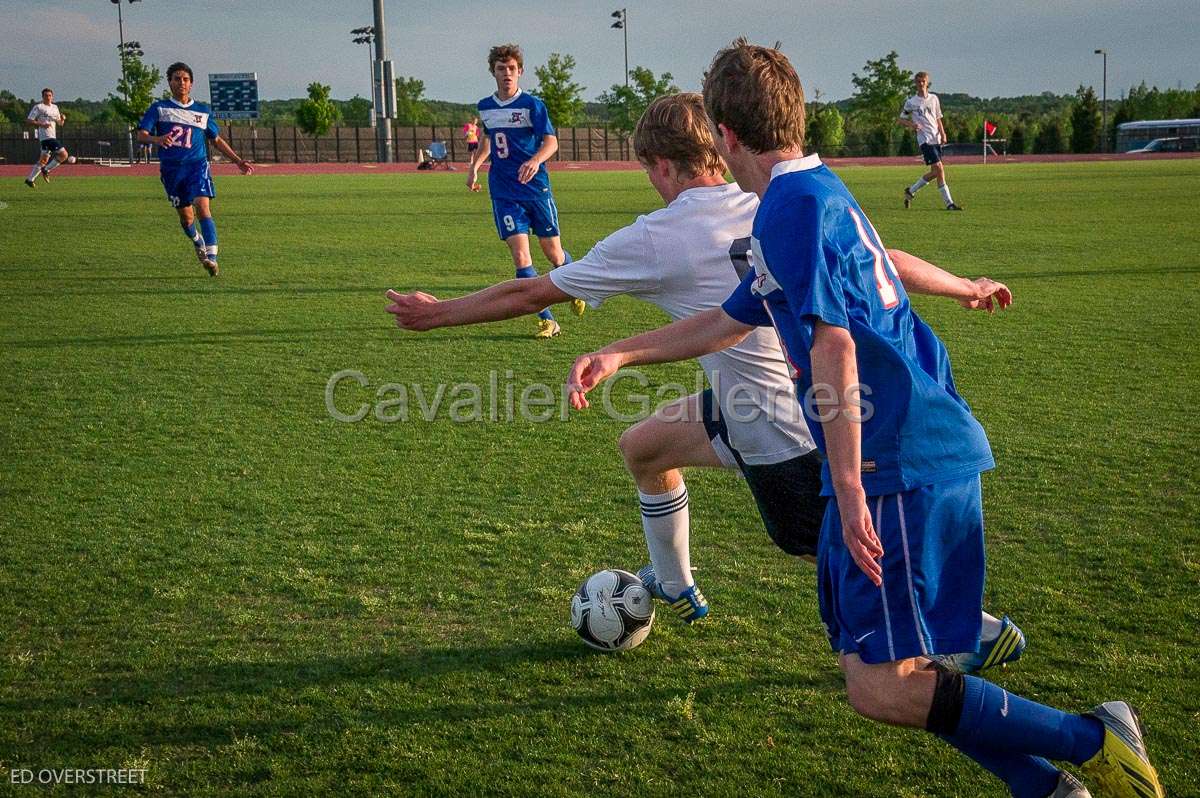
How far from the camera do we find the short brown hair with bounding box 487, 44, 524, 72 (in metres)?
9.79

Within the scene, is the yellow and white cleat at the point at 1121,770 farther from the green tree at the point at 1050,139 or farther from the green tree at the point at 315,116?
the green tree at the point at 315,116

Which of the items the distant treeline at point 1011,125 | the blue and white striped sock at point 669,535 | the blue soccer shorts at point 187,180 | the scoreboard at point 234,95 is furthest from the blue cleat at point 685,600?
the scoreboard at point 234,95

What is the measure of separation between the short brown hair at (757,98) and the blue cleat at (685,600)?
175 cm

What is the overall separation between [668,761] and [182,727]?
1.40 meters

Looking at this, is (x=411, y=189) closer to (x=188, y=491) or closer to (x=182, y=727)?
(x=188, y=491)

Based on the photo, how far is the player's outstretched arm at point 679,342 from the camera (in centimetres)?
283

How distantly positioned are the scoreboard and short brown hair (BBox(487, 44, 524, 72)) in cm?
7404

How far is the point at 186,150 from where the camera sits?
13.1 metres

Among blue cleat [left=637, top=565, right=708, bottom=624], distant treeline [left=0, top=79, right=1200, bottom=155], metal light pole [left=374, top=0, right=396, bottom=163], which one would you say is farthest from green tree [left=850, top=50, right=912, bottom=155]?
blue cleat [left=637, top=565, right=708, bottom=624]

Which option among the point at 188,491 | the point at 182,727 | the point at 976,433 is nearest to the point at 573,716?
the point at 182,727

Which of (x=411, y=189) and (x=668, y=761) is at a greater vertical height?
(x=411, y=189)

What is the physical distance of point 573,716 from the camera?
3.18 meters

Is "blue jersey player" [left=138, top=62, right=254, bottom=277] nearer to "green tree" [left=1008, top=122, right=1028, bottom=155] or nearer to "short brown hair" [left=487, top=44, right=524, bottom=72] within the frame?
"short brown hair" [left=487, top=44, right=524, bottom=72]

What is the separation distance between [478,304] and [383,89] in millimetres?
59943
